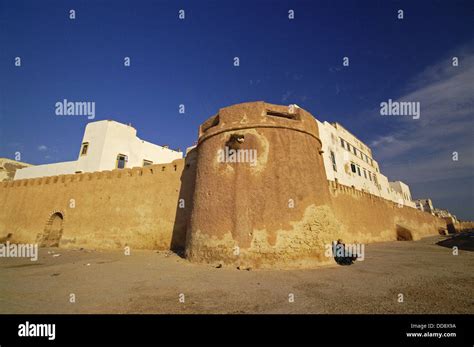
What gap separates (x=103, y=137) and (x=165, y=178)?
13.6 metres

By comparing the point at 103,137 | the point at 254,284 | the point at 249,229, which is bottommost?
the point at 254,284

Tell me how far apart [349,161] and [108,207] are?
24.0m

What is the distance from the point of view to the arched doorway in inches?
548

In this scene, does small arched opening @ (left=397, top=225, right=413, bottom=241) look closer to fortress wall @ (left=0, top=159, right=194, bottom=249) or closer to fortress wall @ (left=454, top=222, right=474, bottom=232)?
fortress wall @ (left=0, top=159, right=194, bottom=249)

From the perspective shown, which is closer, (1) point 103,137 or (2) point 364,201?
(2) point 364,201

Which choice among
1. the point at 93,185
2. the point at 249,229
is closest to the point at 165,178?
the point at 93,185

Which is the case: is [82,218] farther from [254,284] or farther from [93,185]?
[254,284]

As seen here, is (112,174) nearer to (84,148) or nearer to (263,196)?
(263,196)

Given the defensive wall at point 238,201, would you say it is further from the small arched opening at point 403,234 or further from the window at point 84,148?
the small arched opening at point 403,234

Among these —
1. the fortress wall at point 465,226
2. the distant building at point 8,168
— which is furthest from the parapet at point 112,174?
the fortress wall at point 465,226

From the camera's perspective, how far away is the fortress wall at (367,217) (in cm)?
1397
